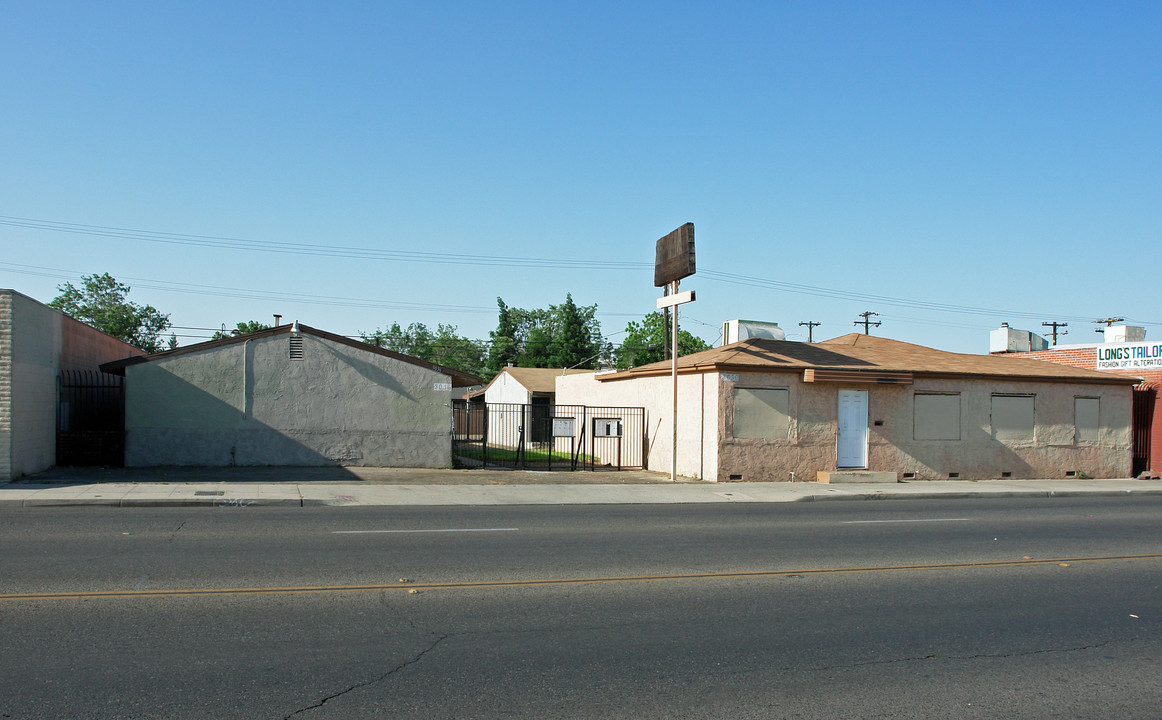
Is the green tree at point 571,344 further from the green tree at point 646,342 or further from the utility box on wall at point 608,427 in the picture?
the utility box on wall at point 608,427

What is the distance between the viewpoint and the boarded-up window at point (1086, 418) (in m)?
26.5

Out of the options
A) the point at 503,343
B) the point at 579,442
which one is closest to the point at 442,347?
the point at 503,343

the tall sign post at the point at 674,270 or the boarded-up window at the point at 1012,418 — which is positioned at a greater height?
the tall sign post at the point at 674,270

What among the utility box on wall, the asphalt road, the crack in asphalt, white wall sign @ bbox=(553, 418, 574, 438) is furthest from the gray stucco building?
the crack in asphalt

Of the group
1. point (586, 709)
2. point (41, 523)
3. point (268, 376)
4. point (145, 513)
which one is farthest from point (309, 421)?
point (586, 709)

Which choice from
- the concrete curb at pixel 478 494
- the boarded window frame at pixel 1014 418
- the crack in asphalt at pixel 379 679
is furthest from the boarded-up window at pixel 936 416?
the crack in asphalt at pixel 379 679

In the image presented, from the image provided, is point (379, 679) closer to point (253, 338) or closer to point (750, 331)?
point (253, 338)

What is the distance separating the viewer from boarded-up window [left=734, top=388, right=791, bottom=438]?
22.0 meters

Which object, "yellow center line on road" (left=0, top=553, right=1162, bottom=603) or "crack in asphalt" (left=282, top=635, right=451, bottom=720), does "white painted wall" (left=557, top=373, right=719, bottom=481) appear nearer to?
"yellow center line on road" (left=0, top=553, right=1162, bottom=603)

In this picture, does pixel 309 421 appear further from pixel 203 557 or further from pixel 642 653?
pixel 642 653

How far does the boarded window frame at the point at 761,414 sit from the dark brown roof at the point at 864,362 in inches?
26.0

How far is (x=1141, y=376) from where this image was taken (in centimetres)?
2734

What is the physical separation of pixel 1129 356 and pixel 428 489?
23723mm

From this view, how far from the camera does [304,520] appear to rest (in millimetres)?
12844
